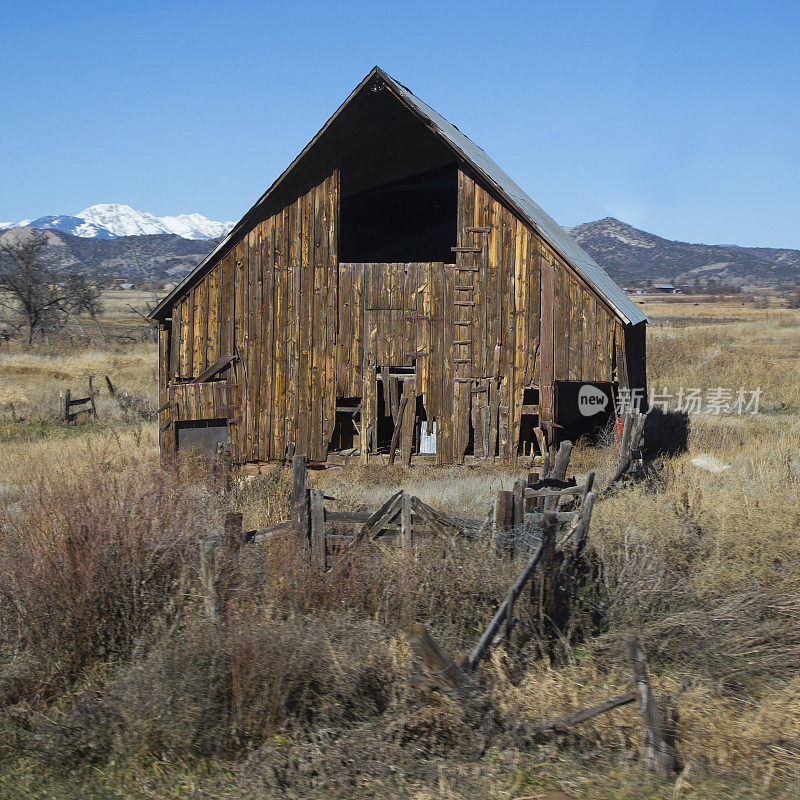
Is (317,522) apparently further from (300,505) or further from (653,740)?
(653,740)

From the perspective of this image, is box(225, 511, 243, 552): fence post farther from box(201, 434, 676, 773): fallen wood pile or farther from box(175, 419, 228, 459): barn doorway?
box(175, 419, 228, 459): barn doorway

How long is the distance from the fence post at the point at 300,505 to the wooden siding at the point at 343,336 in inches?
246

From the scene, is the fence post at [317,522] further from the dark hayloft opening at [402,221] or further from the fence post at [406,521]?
the dark hayloft opening at [402,221]

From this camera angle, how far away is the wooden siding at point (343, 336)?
49.3 feet

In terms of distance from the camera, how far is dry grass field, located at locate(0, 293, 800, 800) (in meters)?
5.49

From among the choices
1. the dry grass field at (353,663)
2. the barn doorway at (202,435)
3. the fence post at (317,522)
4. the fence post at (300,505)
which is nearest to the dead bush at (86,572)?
the dry grass field at (353,663)

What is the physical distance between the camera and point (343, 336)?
50.4ft

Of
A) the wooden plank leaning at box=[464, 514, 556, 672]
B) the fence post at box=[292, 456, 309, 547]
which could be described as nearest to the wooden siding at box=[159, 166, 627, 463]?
the fence post at box=[292, 456, 309, 547]

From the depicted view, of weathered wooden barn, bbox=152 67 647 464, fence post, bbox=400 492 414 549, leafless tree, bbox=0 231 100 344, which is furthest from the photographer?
leafless tree, bbox=0 231 100 344

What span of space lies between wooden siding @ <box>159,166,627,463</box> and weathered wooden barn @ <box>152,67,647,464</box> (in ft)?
0.06

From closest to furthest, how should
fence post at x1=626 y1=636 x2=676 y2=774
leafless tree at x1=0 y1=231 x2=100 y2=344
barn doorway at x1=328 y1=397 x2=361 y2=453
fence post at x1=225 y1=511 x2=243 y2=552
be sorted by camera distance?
fence post at x1=626 y1=636 x2=676 y2=774 < fence post at x1=225 y1=511 x2=243 y2=552 < barn doorway at x1=328 y1=397 x2=361 y2=453 < leafless tree at x1=0 y1=231 x2=100 y2=344

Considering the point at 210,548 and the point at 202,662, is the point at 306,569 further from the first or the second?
the point at 202,662

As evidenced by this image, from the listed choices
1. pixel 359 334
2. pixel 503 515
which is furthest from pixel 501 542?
pixel 359 334

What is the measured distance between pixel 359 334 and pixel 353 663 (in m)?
9.64
